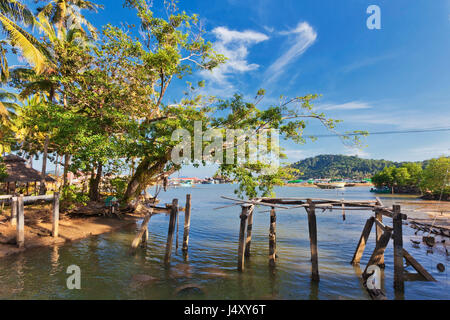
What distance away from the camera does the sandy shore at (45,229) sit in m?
10.5

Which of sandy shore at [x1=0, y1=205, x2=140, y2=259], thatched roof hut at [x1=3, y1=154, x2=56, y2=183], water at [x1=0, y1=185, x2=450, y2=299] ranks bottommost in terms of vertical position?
water at [x1=0, y1=185, x2=450, y2=299]

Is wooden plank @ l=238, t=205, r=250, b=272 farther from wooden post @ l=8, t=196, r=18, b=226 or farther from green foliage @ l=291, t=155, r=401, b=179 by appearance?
green foliage @ l=291, t=155, r=401, b=179

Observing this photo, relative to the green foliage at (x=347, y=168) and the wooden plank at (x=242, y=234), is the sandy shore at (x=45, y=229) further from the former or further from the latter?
the green foliage at (x=347, y=168)

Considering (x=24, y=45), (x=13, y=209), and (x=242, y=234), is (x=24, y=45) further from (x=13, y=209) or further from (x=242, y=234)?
(x=242, y=234)

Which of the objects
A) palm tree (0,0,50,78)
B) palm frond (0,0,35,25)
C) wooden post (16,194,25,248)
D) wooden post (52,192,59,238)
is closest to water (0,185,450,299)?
wooden post (16,194,25,248)

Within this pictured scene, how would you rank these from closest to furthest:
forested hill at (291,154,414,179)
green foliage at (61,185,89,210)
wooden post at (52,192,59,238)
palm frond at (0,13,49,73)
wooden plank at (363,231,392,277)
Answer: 1. wooden plank at (363,231,392,277)
2. wooden post at (52,192,59,238)
3. palm frond at (0,13,49,73)
4. green foliage at (61,185,89,210)
5. forested hill at (291,154,414,179)

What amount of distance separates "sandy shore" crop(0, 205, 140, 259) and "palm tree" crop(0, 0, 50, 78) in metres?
7.99

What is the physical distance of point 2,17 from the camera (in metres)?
12.4

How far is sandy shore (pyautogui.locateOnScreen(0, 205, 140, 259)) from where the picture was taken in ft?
34.4

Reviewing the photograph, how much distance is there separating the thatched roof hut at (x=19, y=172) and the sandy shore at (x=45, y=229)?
8.91 meters

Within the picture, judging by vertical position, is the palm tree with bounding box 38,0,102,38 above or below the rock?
above

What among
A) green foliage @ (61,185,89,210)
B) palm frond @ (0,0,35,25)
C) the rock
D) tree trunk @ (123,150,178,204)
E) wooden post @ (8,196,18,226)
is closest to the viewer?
the rock

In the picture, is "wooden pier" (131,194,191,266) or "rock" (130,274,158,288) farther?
"wooden pier" (131,194,191,266)
